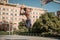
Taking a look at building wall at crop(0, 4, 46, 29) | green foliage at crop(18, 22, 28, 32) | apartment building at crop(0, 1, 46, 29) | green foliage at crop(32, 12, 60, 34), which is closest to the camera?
green foliage at crop(32, 12, 60, 34)

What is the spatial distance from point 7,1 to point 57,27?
7464mm

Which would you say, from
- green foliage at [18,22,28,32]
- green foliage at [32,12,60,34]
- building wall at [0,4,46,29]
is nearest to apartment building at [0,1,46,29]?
building wall at [0,4,46,29]

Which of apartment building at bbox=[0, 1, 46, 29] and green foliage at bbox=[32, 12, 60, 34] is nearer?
green foliage at bbox=[32, 12, 60, 34]

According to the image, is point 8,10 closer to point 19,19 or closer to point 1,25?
point 19,19

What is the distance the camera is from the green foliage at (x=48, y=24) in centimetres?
1922

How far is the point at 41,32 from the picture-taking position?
64.8 feet

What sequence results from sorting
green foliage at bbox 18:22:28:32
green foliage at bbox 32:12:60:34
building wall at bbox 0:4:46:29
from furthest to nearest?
building wall at bbox 0:4:46:29 → green foliage at bbox 18:22:28:32 → green foliage at bbox 32:12:60:34

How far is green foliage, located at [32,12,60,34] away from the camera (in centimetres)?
1922

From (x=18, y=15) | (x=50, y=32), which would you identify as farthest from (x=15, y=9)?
(x=50, y=32)

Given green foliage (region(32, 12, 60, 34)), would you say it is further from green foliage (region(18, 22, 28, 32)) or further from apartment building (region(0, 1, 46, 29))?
apartment building (region(0, 1, 46, 29))

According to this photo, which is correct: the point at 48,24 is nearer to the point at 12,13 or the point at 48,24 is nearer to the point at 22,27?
the point at 22,27

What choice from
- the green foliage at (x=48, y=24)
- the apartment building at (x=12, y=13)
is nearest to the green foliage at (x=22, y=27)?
the apartment building at (x=12, y=13)

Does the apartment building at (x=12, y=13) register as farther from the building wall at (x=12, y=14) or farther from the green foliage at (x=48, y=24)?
the green foliage at (x=48, y=24)

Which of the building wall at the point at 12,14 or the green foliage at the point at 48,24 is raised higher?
the building wall at the point at 12,14
